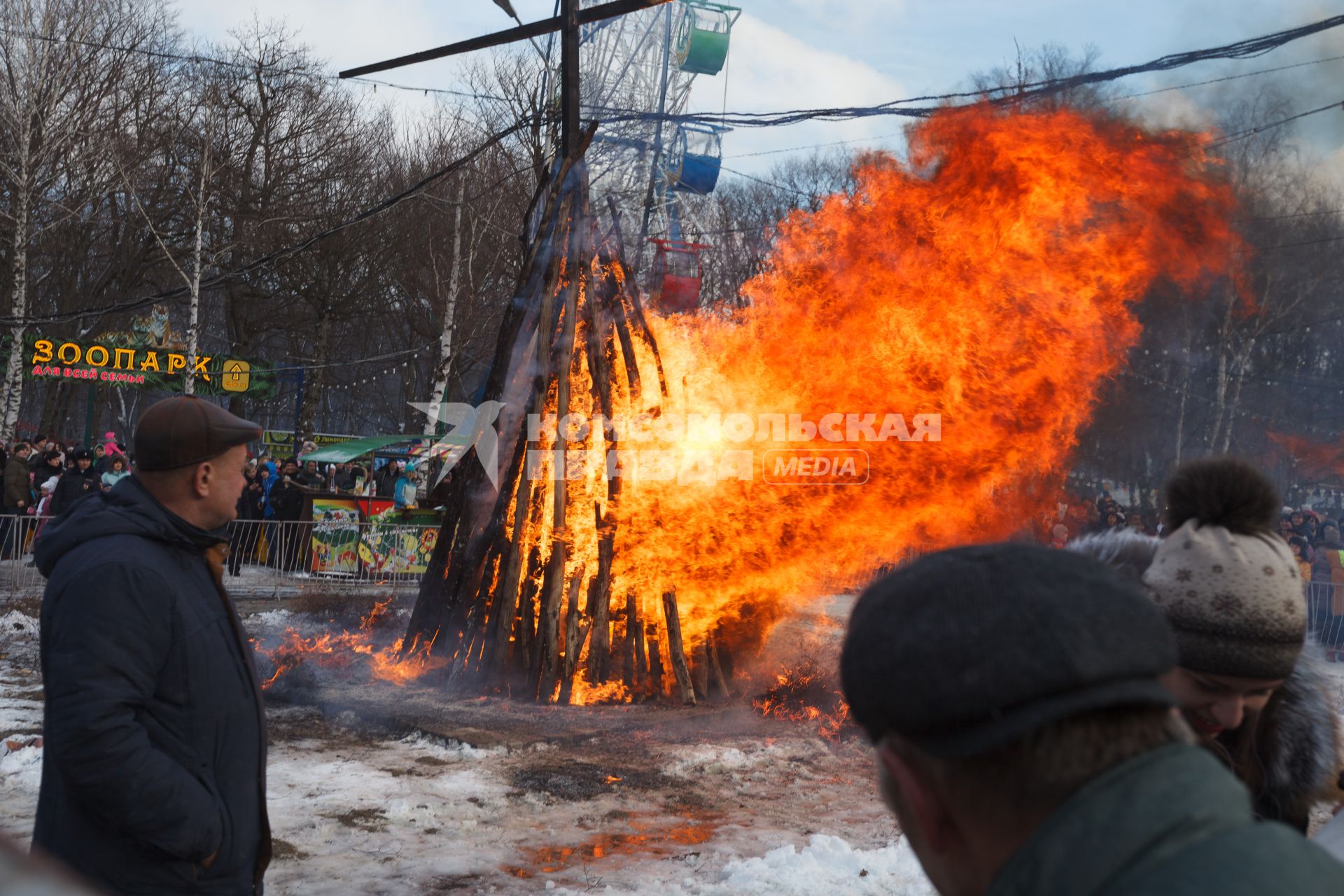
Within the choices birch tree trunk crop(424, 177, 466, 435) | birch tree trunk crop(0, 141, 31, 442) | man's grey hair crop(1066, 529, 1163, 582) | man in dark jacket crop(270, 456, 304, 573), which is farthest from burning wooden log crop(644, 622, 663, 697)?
birch tree trunk crop(0, 141, 31, 442)

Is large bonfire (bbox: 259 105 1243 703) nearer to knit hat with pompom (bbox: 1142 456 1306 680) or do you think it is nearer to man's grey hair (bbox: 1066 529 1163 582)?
man's grey hair (bbox: 1066 529 1163 582)

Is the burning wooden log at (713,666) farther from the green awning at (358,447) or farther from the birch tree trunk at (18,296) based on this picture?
the birch tree trunk at (18,296)

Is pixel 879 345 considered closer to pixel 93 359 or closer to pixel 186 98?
pixel 93 359

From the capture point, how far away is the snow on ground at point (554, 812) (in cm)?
493

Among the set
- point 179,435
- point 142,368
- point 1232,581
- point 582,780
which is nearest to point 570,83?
point 582,780

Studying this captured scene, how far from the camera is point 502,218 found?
28.9 m

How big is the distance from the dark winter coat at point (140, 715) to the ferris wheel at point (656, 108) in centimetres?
1094

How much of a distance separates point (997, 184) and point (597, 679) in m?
5.16

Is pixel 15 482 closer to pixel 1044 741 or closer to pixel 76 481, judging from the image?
pixel 76 481

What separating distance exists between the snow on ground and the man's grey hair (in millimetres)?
2929

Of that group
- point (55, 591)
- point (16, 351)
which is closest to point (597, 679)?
point (55, 591)

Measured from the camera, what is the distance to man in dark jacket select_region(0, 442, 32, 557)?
13586mm

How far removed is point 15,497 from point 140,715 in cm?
1422

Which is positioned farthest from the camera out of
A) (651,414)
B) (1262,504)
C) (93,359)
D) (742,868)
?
(93,359)
